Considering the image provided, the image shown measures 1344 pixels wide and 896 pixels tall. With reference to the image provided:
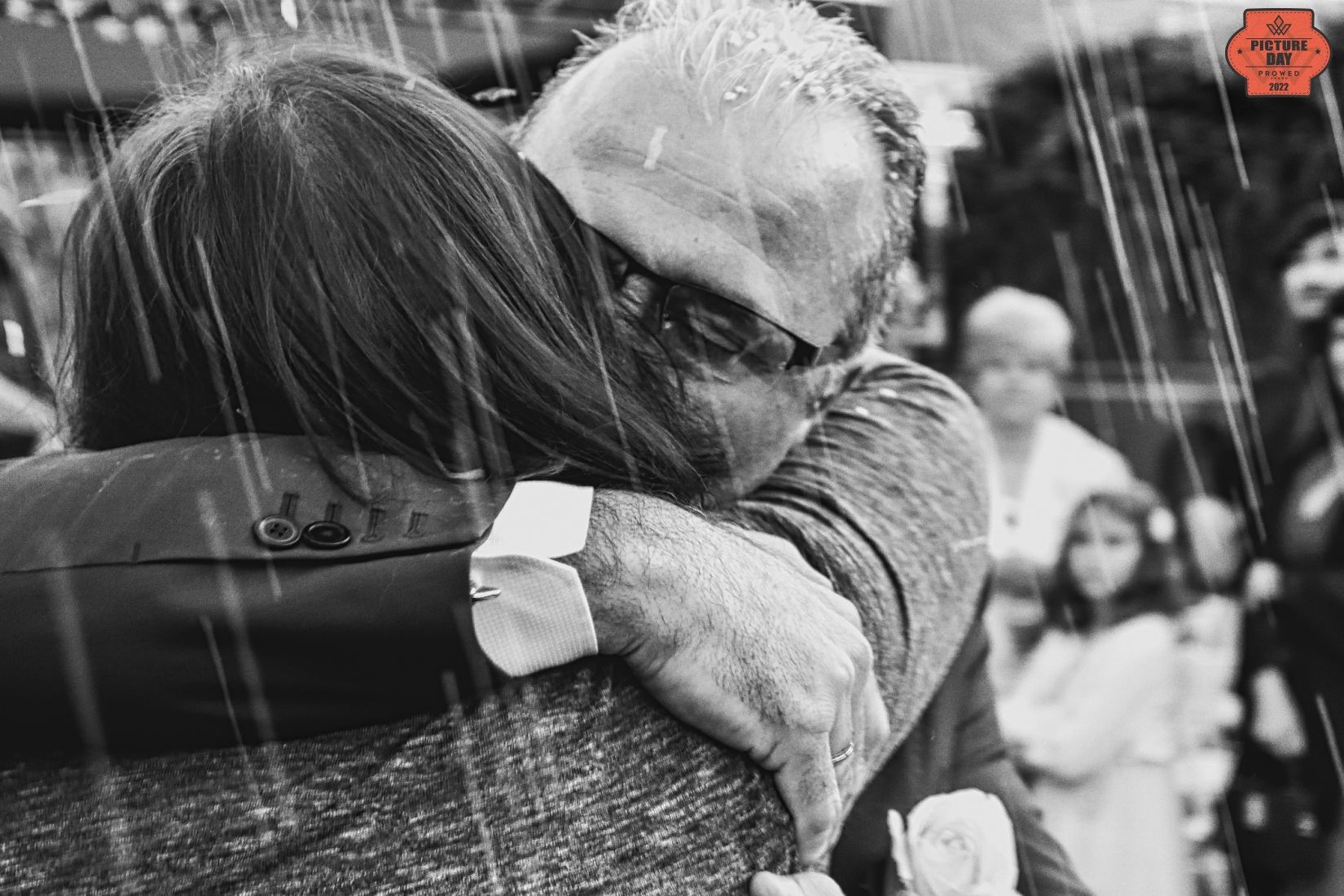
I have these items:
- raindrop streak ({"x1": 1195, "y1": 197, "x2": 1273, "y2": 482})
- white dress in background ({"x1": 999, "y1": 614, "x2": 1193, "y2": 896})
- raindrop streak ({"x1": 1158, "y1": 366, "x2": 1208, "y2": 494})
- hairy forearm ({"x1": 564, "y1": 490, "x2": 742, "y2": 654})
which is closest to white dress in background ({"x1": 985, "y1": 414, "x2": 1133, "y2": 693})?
white dress in background ({"x1": 999, "y1": 614, "x2": 1193, "y2": 896})

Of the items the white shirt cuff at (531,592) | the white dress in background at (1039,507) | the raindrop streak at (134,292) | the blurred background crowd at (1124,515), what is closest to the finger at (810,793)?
the white shirt cuff at (531,592)

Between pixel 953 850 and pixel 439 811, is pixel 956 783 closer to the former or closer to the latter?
pixel 953 850

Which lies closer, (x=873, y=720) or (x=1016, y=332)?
(x=873, y=720)

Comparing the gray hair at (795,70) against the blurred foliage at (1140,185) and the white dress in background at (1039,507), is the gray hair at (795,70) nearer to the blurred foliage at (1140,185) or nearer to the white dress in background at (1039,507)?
the white dress in background at (1039,507)

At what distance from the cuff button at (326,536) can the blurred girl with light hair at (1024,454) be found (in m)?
3.82

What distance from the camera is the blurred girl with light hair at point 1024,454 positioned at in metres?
4.66

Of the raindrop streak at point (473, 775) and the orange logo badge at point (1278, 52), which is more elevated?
the orange logo badge at point (1278, 52)

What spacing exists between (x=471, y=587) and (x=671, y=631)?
0.64ft

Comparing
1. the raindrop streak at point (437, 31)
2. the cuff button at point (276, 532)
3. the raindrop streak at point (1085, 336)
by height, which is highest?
the raindrop streak at point (437, 31)

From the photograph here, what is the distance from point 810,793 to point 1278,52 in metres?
2.54

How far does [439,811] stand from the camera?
1052 mm

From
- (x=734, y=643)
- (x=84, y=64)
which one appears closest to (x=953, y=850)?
(x=734, y=643)

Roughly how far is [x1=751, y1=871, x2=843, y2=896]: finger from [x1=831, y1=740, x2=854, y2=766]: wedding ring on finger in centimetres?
11

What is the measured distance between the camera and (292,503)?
104cm
